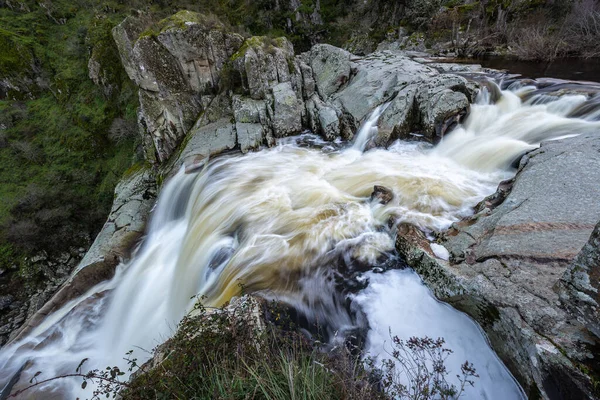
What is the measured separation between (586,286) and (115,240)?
36.6 ft

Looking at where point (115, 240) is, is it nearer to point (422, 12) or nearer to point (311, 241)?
point (311, 241)

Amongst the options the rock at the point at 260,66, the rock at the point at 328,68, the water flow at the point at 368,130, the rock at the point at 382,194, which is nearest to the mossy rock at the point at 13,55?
the rock at the point at 260,66

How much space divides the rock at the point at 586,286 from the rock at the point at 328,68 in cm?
1160

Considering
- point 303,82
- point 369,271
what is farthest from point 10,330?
point 303,82

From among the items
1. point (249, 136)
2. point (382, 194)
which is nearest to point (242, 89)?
point (249, 136)

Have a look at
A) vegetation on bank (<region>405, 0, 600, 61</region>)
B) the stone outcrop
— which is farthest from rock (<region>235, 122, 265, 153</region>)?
vegetation on bank (<region>405, 0, 600, 61</region>)

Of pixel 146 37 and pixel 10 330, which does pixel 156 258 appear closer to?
pixel 146 37

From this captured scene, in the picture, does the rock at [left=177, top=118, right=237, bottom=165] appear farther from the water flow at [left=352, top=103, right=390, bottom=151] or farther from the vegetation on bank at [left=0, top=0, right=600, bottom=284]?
the vegetation on bank at [left=0, top=0, right=600, bottom=284]

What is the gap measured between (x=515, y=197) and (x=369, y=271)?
2909 mm

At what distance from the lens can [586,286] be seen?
219cm

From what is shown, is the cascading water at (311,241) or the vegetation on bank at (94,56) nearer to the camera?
the cascading water at (311,241)

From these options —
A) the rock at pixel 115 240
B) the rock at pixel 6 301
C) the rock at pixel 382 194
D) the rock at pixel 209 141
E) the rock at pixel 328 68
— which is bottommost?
the rock at pixel 6 301

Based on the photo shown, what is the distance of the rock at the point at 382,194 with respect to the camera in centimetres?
654

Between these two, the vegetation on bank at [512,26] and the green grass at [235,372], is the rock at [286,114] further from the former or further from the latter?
the vegetation on bank at [512,26]
